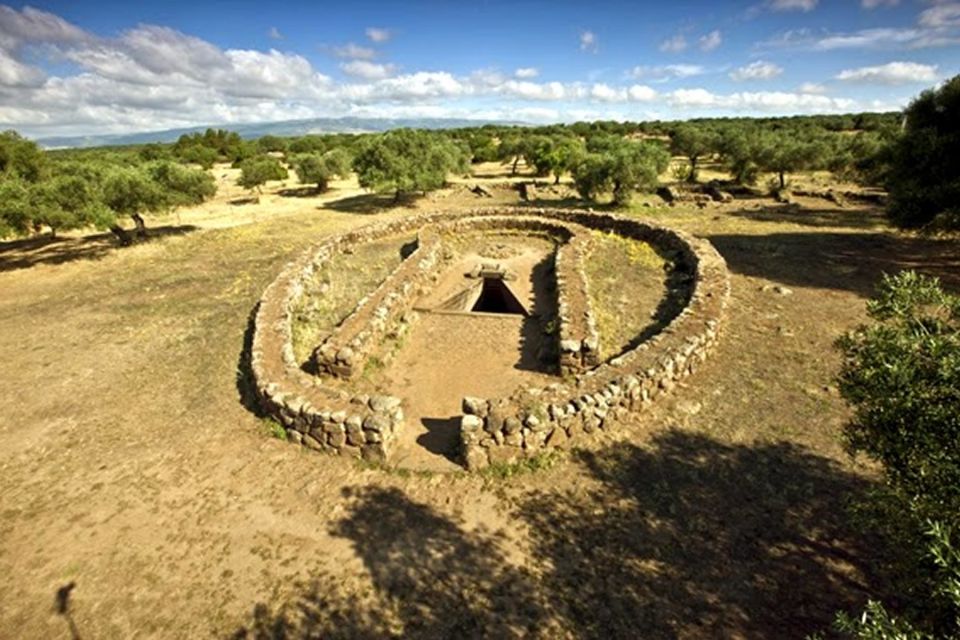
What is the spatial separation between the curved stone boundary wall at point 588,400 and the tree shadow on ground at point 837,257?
21.0 feet

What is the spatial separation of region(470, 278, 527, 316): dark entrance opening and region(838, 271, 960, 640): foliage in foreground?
1370cm

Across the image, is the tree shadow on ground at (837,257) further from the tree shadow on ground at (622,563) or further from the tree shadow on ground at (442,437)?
the tree shadow on ground at (442,437)

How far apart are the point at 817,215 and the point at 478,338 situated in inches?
952

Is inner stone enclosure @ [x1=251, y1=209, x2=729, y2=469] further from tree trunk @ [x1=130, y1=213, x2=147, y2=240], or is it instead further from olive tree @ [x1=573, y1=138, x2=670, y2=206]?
tree trunk @ [x1=130, y1=213, x2=147, y2=240]

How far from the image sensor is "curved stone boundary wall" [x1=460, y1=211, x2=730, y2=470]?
9.57m

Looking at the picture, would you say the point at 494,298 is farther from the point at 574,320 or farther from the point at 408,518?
the point at 408,518

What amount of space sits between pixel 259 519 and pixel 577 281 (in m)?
12.0

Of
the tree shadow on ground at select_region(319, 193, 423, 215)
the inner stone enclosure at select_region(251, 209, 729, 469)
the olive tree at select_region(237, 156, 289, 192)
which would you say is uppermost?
the olive tree at select_region(237, 156, 289, 192)

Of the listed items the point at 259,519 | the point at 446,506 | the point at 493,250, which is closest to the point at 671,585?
the point at 446,506

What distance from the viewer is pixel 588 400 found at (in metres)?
10.2

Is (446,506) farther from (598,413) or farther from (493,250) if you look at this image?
(493,250)

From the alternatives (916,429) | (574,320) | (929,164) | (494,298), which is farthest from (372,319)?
(929,164)

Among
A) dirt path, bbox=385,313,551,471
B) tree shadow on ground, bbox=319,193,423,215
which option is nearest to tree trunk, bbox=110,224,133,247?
tree shadow on ground, bbox=319,193,423,215

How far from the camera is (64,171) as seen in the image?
2514 centimetres
